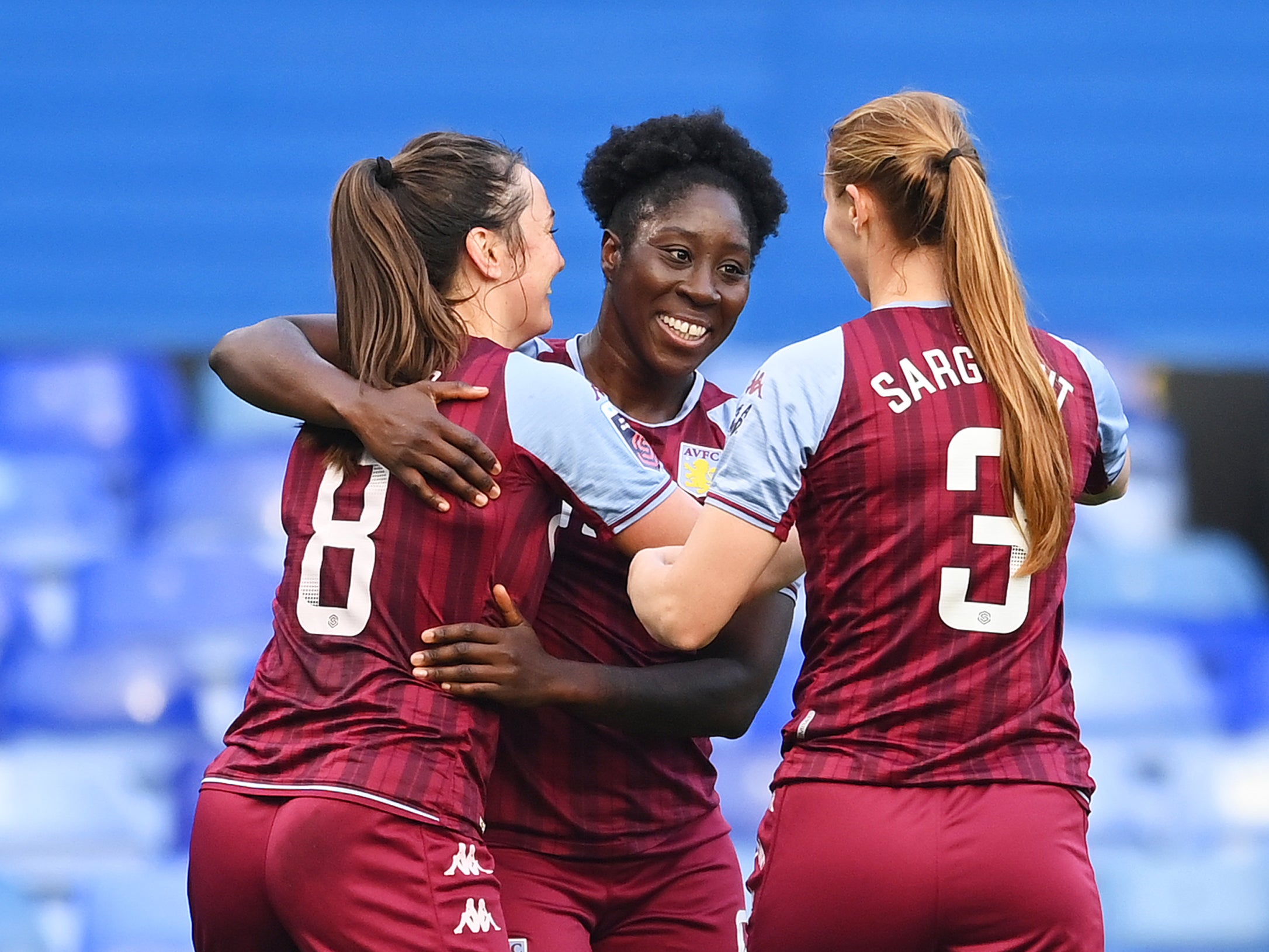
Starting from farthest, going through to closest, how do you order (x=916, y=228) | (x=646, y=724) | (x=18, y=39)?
(x=18, y=39)
(x=646, y=724)
(x=916, y=228)

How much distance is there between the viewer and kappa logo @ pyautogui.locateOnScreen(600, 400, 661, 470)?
227cm

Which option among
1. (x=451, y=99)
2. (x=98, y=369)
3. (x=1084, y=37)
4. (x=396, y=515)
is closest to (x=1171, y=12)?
(x=1084, y=37)

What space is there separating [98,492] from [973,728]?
3963 mm

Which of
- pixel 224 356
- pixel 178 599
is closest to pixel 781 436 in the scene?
pixel 224 356

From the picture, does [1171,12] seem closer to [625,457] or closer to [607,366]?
[607,366]

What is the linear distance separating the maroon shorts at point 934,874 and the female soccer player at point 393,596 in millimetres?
428

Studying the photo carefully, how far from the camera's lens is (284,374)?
7.62 ft

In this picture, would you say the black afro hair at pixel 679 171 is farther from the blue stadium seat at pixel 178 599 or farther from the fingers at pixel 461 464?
the blue stadium seat at pixel 178 599

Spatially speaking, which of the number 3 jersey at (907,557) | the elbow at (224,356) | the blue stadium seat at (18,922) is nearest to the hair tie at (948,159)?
the number 3 jersey at (907,557)

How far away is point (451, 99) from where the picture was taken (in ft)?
17.1

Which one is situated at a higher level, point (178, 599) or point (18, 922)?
point (178, 599)

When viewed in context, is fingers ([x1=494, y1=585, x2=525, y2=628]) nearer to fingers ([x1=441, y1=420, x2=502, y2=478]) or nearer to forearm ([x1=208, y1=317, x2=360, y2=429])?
fingers ([x1=441, y1=420, x2=502, y2=478])

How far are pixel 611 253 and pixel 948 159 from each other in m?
0.93

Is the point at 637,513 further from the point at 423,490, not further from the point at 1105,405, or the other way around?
the point at 1105,405
